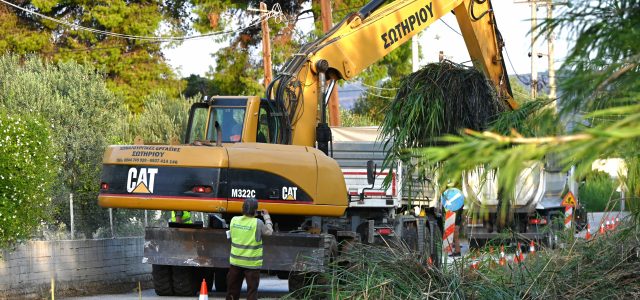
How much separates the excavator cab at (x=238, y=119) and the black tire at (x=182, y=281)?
1.83 meters

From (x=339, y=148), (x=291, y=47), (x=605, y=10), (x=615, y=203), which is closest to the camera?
(x=605, y=10)

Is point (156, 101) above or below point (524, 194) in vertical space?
above

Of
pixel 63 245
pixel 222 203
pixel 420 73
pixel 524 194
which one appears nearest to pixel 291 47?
pixel 524 194

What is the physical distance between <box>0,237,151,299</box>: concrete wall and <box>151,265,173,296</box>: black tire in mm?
1761

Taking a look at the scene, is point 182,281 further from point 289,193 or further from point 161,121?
point 161,121

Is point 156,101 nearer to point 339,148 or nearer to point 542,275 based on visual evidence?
point 339,148

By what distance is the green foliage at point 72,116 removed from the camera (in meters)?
19.9

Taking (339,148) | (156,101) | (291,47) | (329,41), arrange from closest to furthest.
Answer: (329,41) → (339,148) → (156,101) → (291,47)

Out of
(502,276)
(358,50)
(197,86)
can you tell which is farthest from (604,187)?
(197,86)

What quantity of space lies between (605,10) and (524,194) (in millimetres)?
22634

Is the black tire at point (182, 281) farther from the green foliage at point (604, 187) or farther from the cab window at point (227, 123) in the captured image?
the green foliage at point (604, 187)

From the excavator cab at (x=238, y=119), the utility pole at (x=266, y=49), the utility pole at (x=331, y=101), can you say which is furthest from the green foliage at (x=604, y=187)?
the utility pole at (x=266, y=49)

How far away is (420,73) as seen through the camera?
448 inches

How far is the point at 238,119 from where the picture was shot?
1617 cm
